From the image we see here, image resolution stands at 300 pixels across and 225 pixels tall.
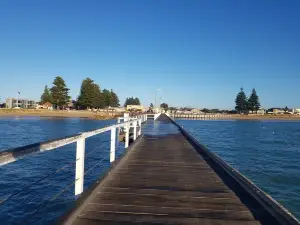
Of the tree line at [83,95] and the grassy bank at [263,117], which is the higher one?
the tree line at [83,95]

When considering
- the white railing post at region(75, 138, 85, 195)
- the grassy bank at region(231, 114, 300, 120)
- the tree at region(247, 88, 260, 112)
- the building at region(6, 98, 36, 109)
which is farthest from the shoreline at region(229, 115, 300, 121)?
the white railing post at region(75, 138, 85, 195)

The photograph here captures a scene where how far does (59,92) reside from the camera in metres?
99.9

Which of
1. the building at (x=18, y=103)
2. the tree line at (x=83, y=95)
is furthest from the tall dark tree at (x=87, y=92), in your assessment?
the building at (x=18, y=103)

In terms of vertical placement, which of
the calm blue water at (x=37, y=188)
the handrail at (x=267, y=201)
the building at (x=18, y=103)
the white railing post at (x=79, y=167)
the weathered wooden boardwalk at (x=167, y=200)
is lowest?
the calm blue water at (x=37, y=188)

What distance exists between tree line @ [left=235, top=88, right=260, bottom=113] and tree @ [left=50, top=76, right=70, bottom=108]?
75833 mm

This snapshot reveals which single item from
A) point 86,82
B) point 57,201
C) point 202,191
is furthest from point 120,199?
point 86,82

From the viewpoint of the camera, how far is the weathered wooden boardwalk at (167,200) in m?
3.97

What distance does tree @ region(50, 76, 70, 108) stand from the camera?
322ft

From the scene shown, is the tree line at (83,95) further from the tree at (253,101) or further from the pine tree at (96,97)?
the tree at (253,101)

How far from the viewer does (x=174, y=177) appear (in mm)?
6562

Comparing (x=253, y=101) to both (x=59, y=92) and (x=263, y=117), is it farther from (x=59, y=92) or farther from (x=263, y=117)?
(x=59, y=92)

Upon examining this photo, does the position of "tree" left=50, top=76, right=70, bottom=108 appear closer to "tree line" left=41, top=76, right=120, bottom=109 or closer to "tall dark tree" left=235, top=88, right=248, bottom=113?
"tree line" left=41, top=76, right=120, bottom=109

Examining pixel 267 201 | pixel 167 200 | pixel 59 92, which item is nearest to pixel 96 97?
pixel 59 92

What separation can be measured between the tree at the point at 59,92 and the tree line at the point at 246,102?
2986 inches
